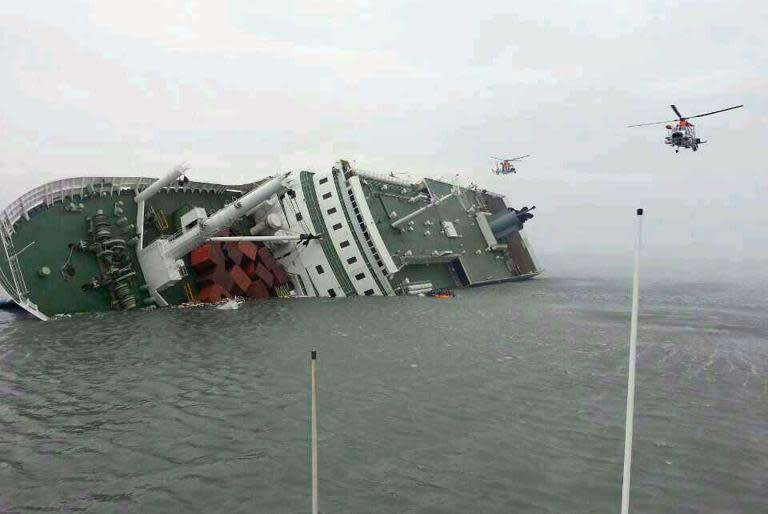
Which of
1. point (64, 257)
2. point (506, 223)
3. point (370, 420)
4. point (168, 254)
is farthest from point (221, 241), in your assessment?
point (506, 223)

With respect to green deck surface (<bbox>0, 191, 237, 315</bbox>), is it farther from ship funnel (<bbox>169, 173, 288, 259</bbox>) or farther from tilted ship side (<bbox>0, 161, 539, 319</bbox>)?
ship funnel (<bbox>169, 173, 288, 259</bbox>)

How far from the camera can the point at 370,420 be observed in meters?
14.7

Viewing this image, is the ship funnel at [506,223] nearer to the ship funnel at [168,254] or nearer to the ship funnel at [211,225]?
the ship funnel at [211,225]

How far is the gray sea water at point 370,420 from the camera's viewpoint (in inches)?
411

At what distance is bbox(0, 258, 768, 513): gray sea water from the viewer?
10445 millimetres

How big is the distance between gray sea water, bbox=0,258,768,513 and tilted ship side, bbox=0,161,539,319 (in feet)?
19.0

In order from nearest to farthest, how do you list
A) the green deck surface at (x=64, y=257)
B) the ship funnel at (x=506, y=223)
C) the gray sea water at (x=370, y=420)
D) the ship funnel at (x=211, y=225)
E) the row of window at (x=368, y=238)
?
1. the gray sea water at (x=370, y=420)
2. the green deck surface at (x=64, y=257)
3. the ship funnel at (x=211, y=225)
4. the row of window at (x=368, y=238)
5. the ship funnel at (x=506, y=223)

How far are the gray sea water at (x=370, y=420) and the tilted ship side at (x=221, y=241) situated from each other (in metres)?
5.78

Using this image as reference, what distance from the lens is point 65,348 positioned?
22859 mm

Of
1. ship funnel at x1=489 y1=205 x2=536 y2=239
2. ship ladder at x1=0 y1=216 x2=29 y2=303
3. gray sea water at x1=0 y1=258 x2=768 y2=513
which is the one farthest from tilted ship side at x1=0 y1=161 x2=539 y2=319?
ship funnel at x1=489 y1=205 x2=536 y2=239

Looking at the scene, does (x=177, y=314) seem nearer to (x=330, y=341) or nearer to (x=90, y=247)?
(x=90, y=247)

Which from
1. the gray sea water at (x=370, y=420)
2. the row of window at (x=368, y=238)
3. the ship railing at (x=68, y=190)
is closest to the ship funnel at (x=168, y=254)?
the ship railing at (x=68, y=190)

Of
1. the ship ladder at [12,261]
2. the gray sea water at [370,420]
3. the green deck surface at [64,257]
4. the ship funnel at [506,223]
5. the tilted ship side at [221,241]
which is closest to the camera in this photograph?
the gray sea water at [370,420]

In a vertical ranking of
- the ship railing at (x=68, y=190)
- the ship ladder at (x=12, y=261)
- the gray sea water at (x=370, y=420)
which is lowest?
the gray sea water at (x=370, y=420)
